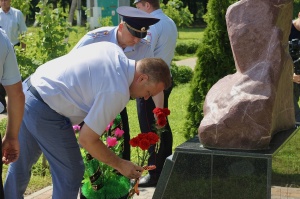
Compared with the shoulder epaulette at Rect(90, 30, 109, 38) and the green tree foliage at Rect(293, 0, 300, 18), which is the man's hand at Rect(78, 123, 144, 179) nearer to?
the shoulder epaulette at Rect(90, 30, 109, 38)

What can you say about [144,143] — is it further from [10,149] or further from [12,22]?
[12,22]

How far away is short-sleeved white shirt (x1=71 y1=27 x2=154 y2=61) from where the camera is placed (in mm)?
4848

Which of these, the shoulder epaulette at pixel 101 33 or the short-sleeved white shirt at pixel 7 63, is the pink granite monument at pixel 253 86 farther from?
the short-sleeved white shirt at pixel 7 63

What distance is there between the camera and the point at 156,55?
584 centimetres

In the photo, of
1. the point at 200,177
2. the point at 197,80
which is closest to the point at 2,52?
the point at 200,177

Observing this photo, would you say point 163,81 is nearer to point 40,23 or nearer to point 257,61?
point 257,61

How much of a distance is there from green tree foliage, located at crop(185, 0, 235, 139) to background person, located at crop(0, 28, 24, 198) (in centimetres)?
370

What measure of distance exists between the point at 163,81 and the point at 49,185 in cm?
280

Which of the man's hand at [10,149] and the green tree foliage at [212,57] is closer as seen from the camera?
the man's hand at [10,149]

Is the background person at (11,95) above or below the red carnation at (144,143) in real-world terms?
above

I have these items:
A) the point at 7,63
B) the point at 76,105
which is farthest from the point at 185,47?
the point at 7,63

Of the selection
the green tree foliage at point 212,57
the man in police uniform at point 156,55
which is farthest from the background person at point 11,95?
the green tree foliage at point 212,57

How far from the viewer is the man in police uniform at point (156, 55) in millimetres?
5754

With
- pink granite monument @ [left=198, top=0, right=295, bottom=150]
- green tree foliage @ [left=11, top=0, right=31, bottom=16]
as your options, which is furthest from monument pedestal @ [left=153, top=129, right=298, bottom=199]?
green tree foliage @ [left=11, top=0, right=31, bottom=16]
